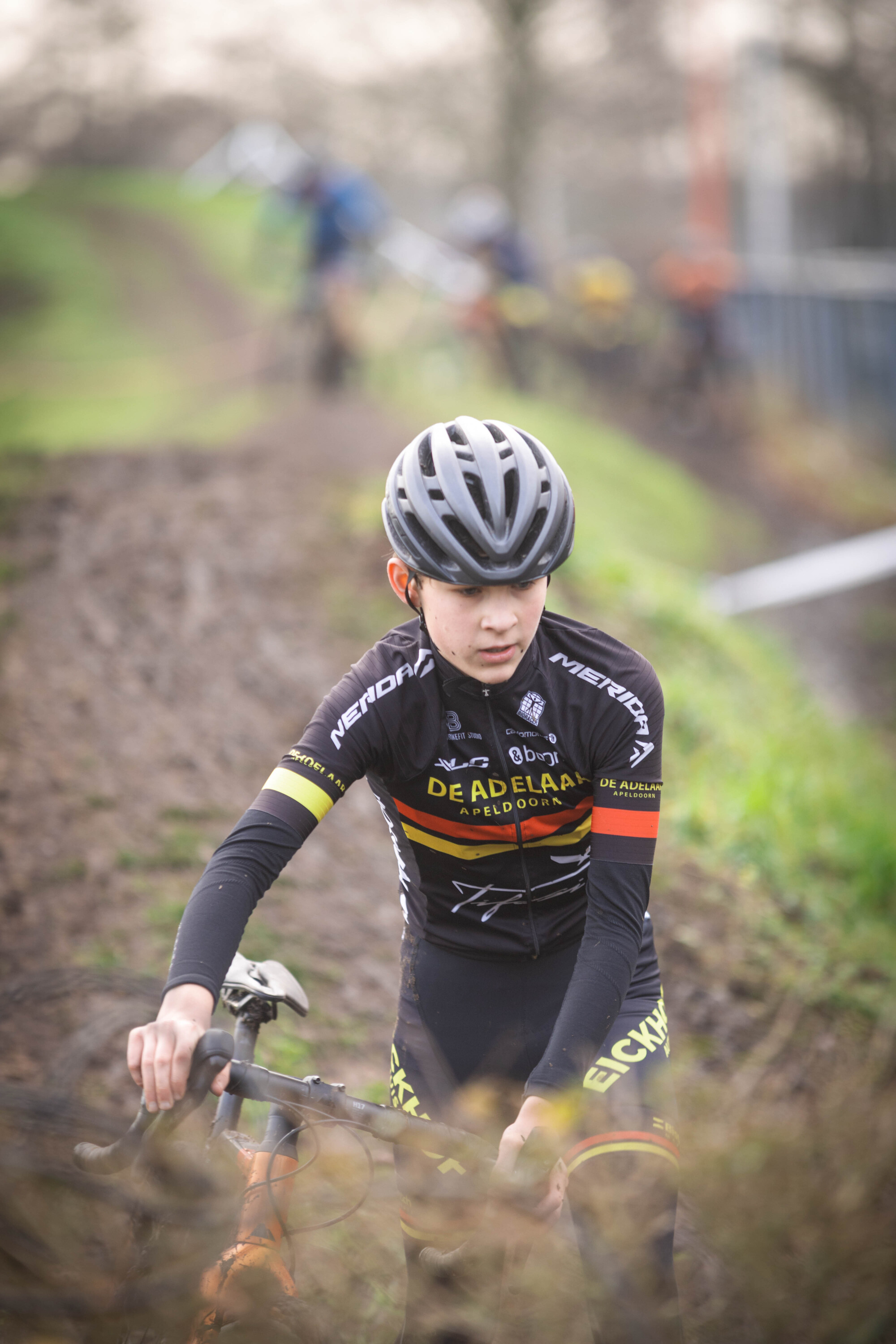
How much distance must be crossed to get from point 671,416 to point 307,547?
11.2 metres

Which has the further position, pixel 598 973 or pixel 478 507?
pixel 478 507

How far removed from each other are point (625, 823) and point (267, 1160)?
3.58ft

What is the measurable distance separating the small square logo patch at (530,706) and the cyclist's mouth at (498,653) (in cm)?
23

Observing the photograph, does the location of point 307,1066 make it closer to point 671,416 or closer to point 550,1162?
point 550,1162

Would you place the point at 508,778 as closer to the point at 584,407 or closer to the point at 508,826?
the point at 508,826

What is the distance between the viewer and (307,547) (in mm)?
8586

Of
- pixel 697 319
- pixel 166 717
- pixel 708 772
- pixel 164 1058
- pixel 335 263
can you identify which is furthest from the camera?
pixel 697 319

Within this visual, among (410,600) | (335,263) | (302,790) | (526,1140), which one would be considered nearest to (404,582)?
(410,600)

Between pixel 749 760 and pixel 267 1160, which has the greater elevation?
pixel 267 1160

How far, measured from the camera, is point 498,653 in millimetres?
2445

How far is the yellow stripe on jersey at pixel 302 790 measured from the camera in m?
2.47

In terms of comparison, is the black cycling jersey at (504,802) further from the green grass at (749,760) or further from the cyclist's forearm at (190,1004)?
the green grass at (749,760)

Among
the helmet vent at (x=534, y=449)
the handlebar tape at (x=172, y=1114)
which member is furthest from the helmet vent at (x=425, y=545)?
the handlebar tape at (x=172, y=1114)

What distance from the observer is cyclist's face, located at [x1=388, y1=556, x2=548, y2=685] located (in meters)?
2.42
